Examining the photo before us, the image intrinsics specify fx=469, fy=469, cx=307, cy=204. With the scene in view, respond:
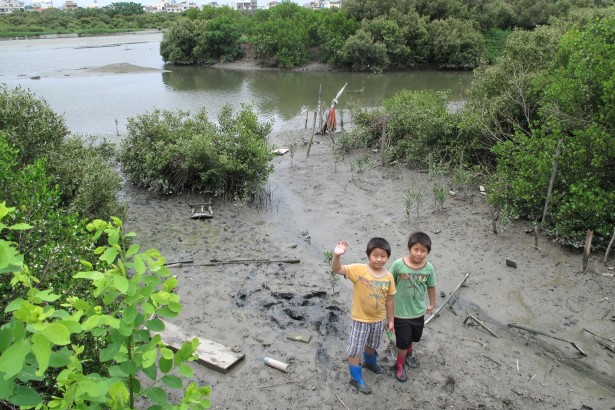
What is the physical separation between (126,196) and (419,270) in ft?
27.4

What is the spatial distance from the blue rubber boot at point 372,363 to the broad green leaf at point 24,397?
3.94m

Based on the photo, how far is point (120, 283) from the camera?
6.53ft

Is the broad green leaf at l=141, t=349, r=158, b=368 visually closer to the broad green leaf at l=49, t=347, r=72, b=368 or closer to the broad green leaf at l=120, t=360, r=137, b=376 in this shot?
the broad green leaf at l=120, t=360, r=137, b=376

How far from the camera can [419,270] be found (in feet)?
15.6

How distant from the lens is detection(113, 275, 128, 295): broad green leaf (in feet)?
6.48

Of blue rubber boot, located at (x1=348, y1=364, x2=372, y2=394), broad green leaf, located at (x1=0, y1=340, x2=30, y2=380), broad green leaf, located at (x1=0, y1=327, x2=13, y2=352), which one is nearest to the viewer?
broad green leaf, located at (x1=0, y1=340, x2=30, y2=380)

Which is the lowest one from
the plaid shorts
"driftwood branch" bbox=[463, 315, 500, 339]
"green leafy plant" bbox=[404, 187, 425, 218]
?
"driftwood branch" bbox=[463, 315, 500, 339]

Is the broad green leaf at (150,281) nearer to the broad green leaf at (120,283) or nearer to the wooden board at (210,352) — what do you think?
the broad green leaf at (120,283)

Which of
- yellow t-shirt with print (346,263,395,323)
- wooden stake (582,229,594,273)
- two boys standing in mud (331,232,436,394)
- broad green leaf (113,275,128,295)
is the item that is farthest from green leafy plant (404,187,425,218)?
broad green leaf (113,275,128,295)

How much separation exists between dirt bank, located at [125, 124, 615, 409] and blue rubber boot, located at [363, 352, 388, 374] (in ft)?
0.45

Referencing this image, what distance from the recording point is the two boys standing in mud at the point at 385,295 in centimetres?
451

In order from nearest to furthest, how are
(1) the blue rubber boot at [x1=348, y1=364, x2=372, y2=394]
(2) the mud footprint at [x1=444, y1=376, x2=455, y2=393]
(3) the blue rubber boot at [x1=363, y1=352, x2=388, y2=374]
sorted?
(1) the blue rubber boot at [x1=348, y1=364, x2=372, y2=394], (2) the mud footprint at [x1=444, y1=376, x2=455, y2=393], (3) the blue rubber boot at [x1=363, y1=352, x2=388, y2=374]

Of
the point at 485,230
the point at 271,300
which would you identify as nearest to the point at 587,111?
the point at 485,230

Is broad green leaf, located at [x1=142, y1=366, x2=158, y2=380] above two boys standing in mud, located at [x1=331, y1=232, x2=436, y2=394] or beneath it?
above
